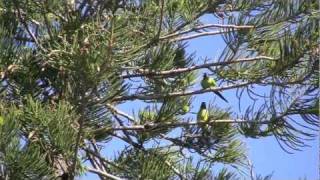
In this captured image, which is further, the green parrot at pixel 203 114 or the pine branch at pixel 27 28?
the green parrot at pixel 203 114

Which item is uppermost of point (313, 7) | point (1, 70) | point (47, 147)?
point (313, 7)

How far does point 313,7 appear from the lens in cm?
131

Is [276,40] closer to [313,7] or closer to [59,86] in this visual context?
[313,7]

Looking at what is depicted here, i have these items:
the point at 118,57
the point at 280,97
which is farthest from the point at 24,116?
the point at 280,97

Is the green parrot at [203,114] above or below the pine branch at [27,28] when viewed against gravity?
below

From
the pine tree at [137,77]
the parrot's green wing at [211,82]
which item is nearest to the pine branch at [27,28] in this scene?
the pine tree at [137,77]

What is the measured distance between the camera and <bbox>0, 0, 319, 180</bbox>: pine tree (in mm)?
1079

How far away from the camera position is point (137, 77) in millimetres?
1361

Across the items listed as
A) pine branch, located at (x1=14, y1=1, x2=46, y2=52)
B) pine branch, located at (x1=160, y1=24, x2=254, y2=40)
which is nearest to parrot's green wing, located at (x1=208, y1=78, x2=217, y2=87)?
pine branch, located at (x1=160, y1=24, x2=254, y2=40)

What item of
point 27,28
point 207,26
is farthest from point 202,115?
point 27,28

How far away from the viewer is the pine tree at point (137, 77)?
1.08 meters

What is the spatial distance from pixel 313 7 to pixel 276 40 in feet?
0.33

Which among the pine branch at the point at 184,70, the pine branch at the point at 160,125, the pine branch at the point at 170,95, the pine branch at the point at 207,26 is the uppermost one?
the pine branch at the point at 207,26

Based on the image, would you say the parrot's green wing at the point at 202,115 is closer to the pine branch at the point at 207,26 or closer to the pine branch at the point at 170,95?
the pine branch at the point at 170,95
